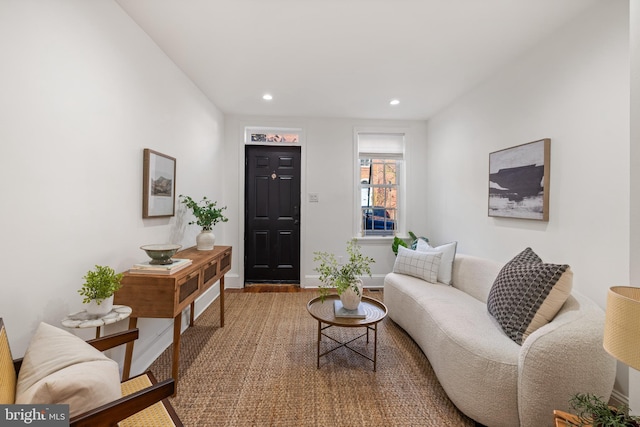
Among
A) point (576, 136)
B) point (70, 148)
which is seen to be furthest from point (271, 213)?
point (576, 136)

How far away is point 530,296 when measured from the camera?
5.53 feet

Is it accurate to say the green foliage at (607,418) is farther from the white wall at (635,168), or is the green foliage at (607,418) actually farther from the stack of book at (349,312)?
the stack of book at (349,312)

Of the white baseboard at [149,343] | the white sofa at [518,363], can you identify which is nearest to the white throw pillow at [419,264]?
the white sofa at [518,363]

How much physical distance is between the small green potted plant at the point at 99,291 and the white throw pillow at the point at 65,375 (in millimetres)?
311

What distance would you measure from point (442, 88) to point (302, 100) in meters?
1.66

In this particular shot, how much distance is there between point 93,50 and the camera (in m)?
1.62

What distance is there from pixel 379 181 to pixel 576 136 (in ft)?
8.43

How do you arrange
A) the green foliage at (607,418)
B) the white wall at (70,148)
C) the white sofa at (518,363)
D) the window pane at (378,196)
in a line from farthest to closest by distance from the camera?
the window pane at (378,196) < the white sofa at (518,363) < the white wall at (70,148) < the green foliage at (607,418)

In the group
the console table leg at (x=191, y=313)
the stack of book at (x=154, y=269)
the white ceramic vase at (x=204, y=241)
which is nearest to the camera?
the stack of book at (x=154, y=269)

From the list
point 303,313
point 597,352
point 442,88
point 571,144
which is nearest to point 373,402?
point 597,352

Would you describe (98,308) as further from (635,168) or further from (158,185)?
(635,168)

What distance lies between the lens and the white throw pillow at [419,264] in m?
2.82

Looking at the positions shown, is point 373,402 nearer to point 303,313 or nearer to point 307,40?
point 303,313

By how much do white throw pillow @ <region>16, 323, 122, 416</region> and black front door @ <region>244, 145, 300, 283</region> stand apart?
3158 mm
